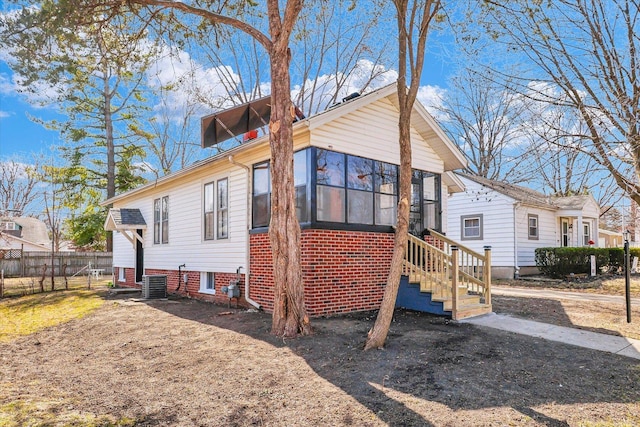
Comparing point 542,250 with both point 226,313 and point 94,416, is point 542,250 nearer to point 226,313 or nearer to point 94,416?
point 226,313

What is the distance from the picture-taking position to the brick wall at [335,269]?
7844 millimetres

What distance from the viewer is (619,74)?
21.6ft

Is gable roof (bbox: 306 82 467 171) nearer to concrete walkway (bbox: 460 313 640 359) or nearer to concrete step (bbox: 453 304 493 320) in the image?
concrete step (bbox: 453 304 493 320)

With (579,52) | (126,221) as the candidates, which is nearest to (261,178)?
(579,52)

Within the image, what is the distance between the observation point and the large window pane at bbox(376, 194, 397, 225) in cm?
912

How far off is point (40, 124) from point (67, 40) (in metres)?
19.7

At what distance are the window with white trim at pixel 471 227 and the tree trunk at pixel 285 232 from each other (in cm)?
1267

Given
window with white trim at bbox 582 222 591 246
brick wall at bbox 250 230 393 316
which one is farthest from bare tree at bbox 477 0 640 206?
window with white trim at bbox 582 222 591 246

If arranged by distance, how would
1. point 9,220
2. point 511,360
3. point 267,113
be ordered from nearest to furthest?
point 511,360 < point 267,113 < point 9,220

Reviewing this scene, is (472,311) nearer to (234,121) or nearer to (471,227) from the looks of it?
(234,121)

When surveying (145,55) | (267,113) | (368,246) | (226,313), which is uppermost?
(145,55)

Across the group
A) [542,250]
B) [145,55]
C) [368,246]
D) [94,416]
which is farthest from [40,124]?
Result: [542,250]

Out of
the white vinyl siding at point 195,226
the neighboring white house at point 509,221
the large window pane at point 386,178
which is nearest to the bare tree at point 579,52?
the large window pane at point 386,178

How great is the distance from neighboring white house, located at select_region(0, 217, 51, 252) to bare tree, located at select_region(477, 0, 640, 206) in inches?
1333
